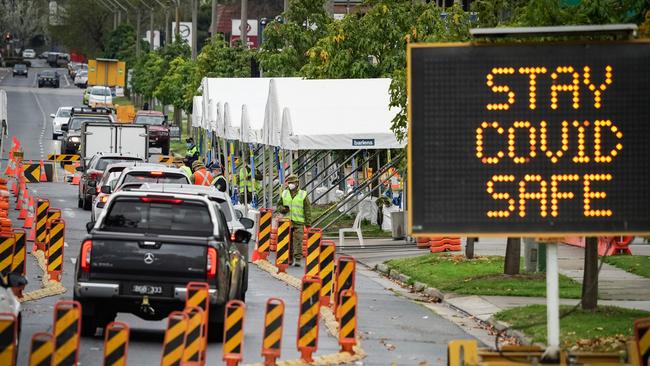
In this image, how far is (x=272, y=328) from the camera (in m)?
15.5

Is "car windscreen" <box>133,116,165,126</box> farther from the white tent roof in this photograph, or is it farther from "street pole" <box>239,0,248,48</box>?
the white tent roof

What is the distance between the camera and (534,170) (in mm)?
12000

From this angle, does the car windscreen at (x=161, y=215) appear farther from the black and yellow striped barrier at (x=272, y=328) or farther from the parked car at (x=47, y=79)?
the parked car at (x=47, y=79)

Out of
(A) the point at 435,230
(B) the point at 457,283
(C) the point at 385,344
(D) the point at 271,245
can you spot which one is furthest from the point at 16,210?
(A) the point at 435,230

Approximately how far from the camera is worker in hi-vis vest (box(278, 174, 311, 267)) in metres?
30.3

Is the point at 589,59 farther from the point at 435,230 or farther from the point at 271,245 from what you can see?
the point at 271,245

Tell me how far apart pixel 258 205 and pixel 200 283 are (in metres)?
27.7

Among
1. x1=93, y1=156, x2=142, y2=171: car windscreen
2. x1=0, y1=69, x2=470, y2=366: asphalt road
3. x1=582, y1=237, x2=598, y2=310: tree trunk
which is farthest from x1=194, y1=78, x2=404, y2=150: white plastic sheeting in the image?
x1=582, y1=237, x2=598, y2=310: tree trunk

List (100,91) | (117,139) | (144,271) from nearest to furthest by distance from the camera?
(144,271) < (117,139) < (100,91)

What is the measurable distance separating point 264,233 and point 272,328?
51.4ft

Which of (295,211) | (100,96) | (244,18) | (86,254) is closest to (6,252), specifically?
(86,254)

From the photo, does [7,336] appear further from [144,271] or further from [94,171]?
[94,171]

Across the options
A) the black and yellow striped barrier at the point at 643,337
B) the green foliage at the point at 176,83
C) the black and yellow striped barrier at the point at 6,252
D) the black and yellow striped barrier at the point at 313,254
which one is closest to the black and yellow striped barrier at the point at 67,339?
the black and yellow striped barrier at the point at 643,337

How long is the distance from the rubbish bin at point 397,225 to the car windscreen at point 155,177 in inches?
228
